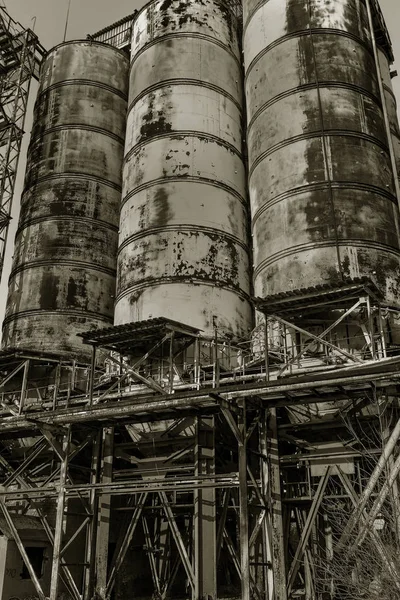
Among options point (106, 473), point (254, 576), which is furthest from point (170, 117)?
point (254, 576)

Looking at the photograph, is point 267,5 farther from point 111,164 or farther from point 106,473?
point 106,473

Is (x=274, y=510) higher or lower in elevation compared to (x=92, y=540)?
higher

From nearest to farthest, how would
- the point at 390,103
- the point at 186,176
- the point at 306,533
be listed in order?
the point at 306,533, the point at 186,176, the point at 390,103

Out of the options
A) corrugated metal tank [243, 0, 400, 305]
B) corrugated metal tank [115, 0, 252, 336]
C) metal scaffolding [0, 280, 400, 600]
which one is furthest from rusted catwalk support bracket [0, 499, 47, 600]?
corrugated metal tank [243, 0, 400, 305]

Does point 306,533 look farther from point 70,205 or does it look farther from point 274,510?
point 70,205

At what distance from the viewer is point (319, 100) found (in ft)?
72.3

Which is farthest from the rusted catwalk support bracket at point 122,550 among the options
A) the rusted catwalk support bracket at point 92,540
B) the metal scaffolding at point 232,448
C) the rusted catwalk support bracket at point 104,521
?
the rusted catwalk support bracket at point 92,540

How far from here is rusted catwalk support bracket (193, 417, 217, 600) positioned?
611 inches

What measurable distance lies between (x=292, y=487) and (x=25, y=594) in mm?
8335

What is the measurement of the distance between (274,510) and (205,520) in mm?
1863

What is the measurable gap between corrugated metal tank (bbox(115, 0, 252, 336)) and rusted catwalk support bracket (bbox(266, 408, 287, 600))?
553cm

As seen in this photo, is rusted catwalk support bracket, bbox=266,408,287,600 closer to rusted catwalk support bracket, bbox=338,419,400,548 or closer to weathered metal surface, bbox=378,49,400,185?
rusted catwalk support bracket, bbox=338,419,400,548

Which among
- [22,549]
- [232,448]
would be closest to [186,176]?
[232,448]

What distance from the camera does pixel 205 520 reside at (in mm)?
16000
